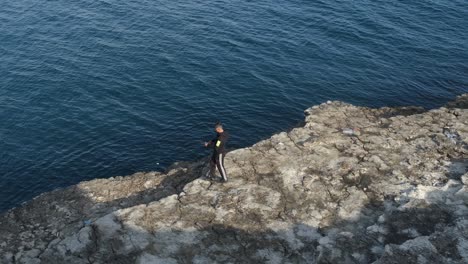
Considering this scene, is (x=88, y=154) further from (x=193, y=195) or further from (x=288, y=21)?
(x=288, y=21)

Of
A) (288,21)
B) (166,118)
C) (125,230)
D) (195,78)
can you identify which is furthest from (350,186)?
(288,21)

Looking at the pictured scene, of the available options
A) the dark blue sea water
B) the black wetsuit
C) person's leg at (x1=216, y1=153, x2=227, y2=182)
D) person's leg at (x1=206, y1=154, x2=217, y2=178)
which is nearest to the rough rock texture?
person's leg at (x1=206, y1=154, x2=217, y2=178)

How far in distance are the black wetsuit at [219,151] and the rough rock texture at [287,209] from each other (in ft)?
2.67

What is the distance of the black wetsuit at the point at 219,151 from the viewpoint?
2145 cm

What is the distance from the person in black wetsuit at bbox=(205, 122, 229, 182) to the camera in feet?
70.1

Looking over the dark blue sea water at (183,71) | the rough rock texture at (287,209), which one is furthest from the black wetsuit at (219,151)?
the dark blue sea water at (183,71)

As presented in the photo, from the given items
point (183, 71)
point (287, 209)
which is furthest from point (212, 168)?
point (183, 71)

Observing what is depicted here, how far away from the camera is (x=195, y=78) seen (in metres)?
39.3

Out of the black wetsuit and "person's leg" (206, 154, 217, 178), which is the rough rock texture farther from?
the black wetsuit

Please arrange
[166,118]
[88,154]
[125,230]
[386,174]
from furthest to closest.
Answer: [166,118] → [88,154] → [386,174] → [125,230]

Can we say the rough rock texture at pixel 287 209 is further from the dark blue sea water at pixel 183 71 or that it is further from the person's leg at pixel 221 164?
the dark blue sea water at pixel 183 71

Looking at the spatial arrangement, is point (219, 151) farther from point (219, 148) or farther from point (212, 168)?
point (212, 168)

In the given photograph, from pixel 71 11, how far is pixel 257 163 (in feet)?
128

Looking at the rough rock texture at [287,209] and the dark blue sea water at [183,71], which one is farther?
the dark blue sea water at [183,71]
